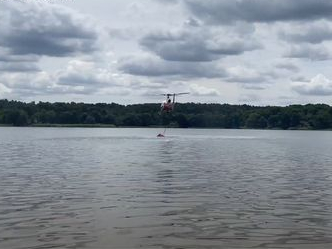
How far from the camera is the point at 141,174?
33.4m

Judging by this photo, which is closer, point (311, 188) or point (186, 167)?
point (311, 188)

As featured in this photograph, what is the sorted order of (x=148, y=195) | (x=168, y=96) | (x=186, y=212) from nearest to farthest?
1. (x=186, y=212)
2. (x=148, y=195)
3. (x=168, y=96)

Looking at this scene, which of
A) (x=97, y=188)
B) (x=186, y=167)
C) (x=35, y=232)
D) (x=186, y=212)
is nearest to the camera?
(x=35, y=232)

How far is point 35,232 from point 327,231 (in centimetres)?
821

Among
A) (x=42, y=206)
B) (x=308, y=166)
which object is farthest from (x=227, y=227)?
(x=308, y=166)

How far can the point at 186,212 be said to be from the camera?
19812 millimetres

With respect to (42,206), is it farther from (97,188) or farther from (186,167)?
(186,167)

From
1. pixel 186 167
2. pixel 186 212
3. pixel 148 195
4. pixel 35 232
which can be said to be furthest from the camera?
pixel 186 167

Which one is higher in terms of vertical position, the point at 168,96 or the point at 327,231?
the point at 168,96

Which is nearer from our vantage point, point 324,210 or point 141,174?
point 324,210

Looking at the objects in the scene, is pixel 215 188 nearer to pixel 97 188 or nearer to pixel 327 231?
pixel 97 188

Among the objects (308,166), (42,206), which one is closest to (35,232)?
(42,206)

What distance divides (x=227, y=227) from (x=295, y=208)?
4.60 m

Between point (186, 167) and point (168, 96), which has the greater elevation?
point (168, 96)
